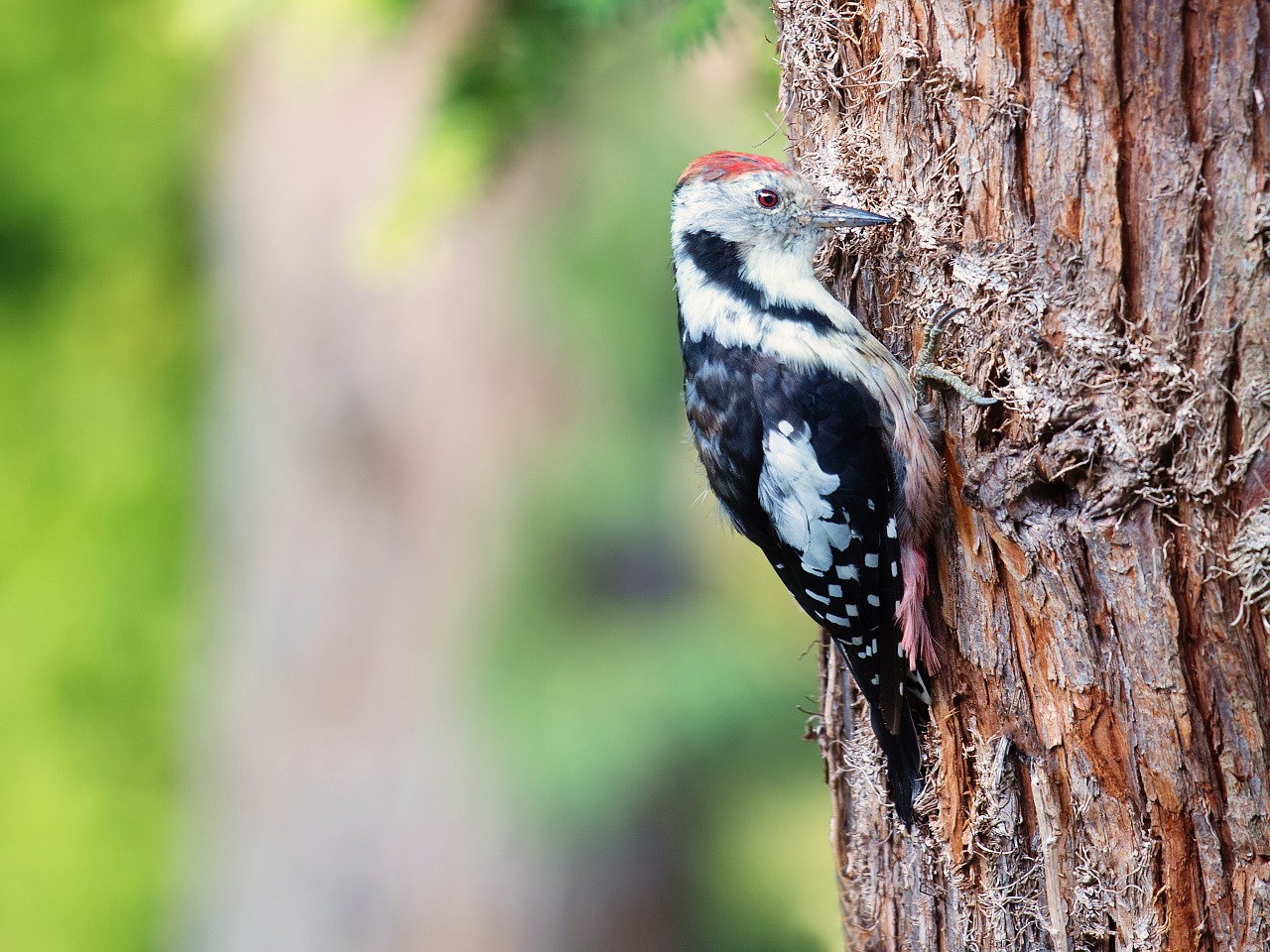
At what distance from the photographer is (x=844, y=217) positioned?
1.89m

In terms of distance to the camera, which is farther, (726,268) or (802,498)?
(726,268)

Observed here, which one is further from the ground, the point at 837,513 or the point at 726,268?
the point at 726,268

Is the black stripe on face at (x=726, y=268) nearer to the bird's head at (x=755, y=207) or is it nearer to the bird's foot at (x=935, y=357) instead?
the bird's head at (x=755, y=207)

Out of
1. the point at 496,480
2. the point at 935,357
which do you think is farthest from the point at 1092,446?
the point at 496,480

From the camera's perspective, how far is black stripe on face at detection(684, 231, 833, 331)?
211 cm

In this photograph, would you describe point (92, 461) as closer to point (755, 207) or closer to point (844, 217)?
point (755, 207)

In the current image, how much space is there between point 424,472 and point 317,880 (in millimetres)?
1824

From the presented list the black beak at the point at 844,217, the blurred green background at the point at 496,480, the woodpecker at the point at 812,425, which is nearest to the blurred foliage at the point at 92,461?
the blurred green background at the point at 496,480

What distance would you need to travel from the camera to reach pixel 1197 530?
1.50 meters

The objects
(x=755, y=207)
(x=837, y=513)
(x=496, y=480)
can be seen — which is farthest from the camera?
(x=496, y=480)

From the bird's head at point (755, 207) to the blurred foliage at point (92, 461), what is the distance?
5031 mm

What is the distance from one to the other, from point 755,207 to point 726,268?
0.46 ft

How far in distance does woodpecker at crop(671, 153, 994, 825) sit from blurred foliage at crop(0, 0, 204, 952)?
5.14 metres

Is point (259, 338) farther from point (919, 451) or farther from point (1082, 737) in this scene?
point (1082, 737)
